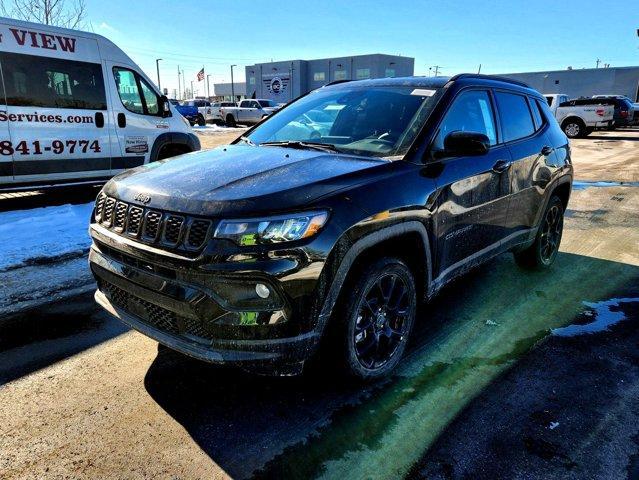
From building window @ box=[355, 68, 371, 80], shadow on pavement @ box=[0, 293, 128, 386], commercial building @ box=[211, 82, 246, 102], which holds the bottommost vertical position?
shadow on pavement @ box=[0, 293, 128, 386]

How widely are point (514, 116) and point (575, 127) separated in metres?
22.2

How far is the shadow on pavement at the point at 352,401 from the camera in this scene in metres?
2.28

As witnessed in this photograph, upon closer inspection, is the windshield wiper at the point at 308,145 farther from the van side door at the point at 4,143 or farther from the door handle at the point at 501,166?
the van side door at the point at 4,143

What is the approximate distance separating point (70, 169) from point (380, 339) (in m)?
6.57

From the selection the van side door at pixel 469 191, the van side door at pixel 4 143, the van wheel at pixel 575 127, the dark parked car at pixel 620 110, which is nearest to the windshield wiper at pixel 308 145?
the van side door at pixel 469 191

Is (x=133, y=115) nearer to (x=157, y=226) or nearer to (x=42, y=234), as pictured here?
(x=42, y=234)

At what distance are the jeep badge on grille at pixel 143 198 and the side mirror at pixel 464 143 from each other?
72.1 inches

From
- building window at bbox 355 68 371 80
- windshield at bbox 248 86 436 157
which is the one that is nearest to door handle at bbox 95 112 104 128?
windshield at bbox 248 86 436 157

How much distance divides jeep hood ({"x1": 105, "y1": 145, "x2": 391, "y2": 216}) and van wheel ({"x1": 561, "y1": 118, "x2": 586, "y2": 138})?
23.8 metres

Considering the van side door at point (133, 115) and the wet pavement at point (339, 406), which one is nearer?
the wet pavement at point (339, 406)

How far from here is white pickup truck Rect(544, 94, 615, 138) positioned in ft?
73.6

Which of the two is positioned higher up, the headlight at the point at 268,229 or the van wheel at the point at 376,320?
the headlight at the point at 268,229

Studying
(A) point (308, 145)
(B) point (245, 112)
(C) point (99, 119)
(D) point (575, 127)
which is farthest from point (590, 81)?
(A) point (308, 145)

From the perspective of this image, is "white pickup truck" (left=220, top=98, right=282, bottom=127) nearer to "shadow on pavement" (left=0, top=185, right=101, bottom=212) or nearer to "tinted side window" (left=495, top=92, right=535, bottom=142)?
"shadow on pavement" (left=0, top=185, right=101, bottom=212)
